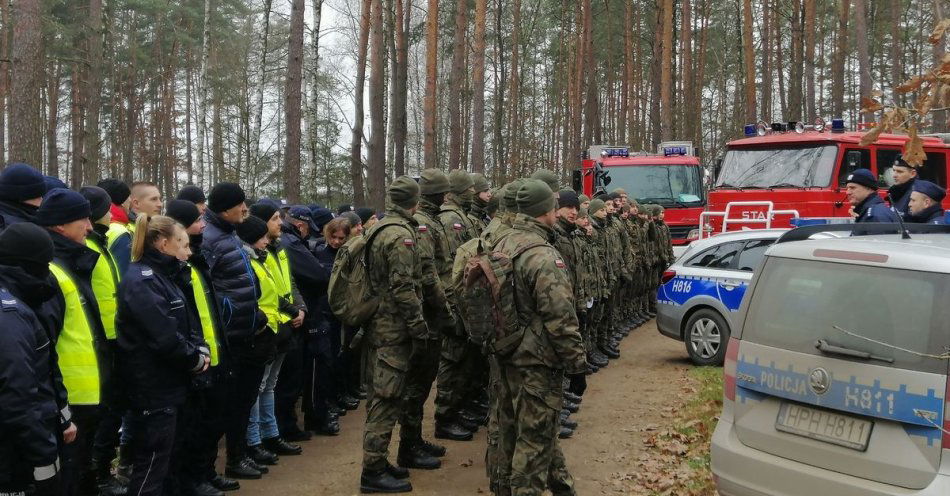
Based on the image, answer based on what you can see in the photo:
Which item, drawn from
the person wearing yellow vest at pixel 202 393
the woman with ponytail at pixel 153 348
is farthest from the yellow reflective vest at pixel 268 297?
the woman with ponytail at pixel 153 348

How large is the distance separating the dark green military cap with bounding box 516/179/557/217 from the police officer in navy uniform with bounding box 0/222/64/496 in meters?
2.92

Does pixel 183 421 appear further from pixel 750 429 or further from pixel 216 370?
pixel 750 429

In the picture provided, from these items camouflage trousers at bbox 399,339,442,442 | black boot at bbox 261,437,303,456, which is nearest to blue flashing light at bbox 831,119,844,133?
camouflage trousers at bbox 399,339,442,442

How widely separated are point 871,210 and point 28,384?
7393 millimetres

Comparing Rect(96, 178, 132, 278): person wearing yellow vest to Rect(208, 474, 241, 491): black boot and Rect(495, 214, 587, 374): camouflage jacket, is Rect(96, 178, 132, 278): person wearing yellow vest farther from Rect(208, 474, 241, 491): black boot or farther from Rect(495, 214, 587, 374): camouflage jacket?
Rect(495, 214, 587, 374): camouflage jacket

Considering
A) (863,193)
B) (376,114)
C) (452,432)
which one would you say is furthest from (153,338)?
(376,114)

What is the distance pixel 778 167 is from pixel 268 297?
987cm

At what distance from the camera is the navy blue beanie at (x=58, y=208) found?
4.59 meters

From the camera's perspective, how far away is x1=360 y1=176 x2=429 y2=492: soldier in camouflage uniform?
5.98 metres

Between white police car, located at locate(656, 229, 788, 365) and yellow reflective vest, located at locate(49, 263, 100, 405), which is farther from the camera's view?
white police car, located at locate(656, 229, 788, 365)

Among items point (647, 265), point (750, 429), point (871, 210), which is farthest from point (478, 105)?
point (750, 429)

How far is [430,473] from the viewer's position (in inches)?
259

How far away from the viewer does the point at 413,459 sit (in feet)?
21.9

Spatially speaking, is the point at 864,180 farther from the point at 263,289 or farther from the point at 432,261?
the point at 263,289
